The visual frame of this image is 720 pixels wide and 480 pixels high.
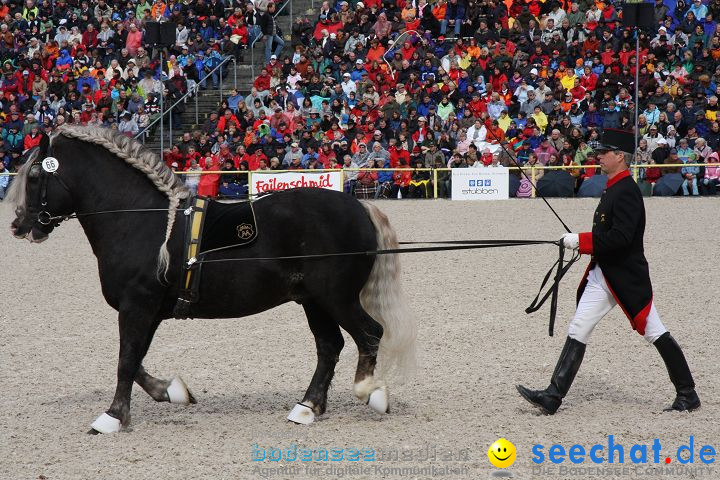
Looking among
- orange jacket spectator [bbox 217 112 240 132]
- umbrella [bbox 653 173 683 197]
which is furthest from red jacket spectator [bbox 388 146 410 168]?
umbrella [bbox 653 173 683 197]

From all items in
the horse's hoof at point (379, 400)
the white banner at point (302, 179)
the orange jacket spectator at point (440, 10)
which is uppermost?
the orange jacket spectator at point (440, 10)

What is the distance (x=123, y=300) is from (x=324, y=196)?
1.34m

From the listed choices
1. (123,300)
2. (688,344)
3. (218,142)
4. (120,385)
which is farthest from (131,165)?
(218,142)

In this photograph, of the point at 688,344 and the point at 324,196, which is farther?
the point at 688,344

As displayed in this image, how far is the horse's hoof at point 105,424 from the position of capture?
5.62 m

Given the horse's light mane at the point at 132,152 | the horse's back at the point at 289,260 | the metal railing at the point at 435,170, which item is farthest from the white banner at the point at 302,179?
the horse's back at the point at 289,260

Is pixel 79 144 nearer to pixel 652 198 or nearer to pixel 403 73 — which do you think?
pixel 652 198

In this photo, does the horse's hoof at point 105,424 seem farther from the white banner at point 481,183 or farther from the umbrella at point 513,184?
the umbrella at point 513,184

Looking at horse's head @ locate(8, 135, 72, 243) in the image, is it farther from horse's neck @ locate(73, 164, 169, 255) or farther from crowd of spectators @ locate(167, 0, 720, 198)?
crowd of spectators @ locate(167, 0, 720, 198)

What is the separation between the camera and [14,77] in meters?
25.8

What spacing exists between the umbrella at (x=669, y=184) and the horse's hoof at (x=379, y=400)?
14.4 m

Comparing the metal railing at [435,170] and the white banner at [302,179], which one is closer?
the metal railing at [435,170]

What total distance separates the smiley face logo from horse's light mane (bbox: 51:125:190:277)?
2.38 m

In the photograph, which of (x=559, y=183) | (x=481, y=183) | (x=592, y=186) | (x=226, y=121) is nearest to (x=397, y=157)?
(x=481, y=183)
